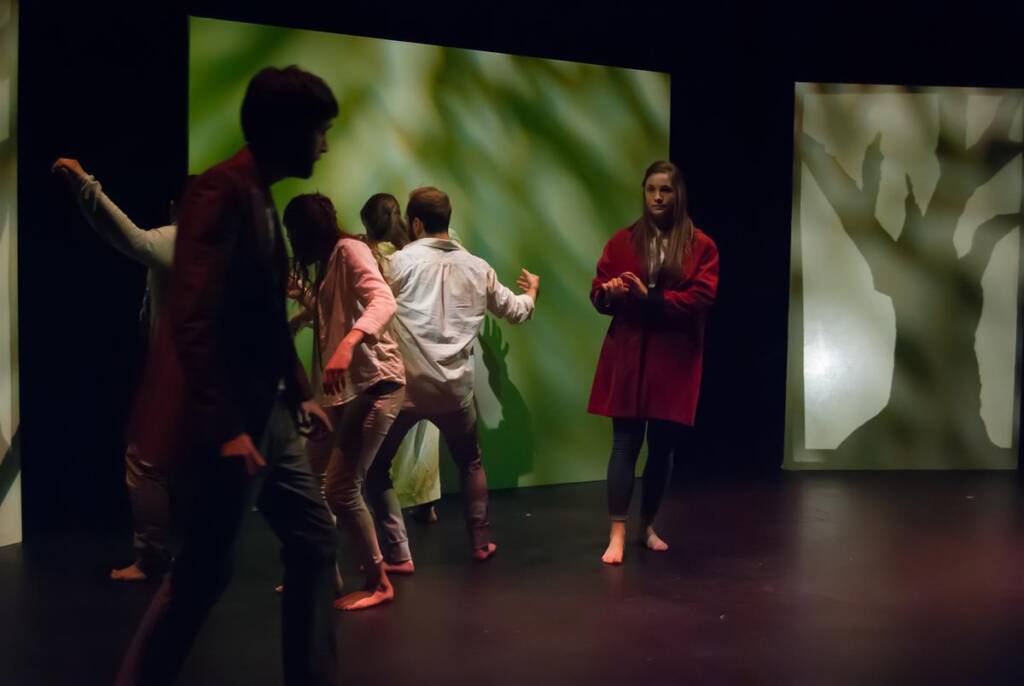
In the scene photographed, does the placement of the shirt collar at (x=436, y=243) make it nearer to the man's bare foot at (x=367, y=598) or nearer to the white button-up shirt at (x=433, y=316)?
the white button-up shirt at (x=433, y=316)

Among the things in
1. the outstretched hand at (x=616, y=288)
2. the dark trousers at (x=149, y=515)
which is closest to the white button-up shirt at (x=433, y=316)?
the outstretched hand at (x=616, y=288)

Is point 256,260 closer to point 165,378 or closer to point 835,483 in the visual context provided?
point 165,378

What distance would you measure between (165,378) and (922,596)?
9.07 feet

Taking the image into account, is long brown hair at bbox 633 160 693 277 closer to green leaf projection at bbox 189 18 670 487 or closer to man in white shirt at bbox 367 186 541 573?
man in white shirt at bbox 367 186 541 573

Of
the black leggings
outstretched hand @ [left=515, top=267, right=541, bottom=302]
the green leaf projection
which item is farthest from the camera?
the green leaf projection

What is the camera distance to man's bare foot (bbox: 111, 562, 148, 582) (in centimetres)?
397

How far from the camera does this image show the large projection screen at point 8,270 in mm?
4336

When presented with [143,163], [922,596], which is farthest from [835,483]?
[143,163]

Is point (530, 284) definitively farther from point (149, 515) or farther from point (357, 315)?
point (149, 515)

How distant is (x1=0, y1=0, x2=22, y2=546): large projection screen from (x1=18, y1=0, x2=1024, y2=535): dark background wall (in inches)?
14.3

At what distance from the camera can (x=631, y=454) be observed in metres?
4.23

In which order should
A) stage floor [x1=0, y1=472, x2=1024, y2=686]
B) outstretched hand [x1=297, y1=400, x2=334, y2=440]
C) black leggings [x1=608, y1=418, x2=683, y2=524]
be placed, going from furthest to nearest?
black leggings [x1=608, y1=418, x2=683, y2=524], stage floor [x1=0, y1=472, x2=1024, y2=686], outstretched hand [x1=297, y1=400, x2=334, y2=440]

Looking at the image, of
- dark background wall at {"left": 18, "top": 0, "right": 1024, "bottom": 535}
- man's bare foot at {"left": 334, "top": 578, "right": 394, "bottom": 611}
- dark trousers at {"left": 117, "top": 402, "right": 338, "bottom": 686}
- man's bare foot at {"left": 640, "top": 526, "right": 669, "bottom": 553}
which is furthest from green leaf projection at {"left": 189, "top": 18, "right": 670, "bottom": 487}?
dark trousers at {"left": 117, "top": 402, "right": 338, "bottom": 686}

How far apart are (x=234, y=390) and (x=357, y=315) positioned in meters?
1.30
